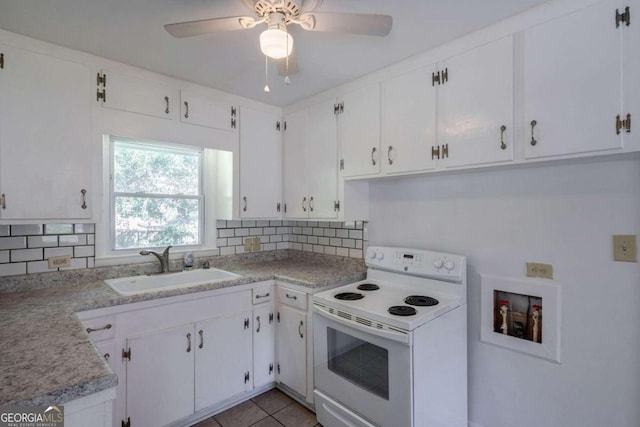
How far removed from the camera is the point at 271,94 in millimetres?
2664

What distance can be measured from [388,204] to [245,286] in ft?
4.20

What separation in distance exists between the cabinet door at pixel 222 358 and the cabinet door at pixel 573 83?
213 centimetres

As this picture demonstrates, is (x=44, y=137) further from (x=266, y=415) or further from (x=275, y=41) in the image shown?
(x=266, y=415)

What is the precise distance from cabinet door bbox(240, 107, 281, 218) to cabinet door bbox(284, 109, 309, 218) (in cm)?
10

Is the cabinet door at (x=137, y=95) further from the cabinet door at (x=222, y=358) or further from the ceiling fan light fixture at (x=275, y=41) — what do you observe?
the cabinet door at (x=222, y=358)

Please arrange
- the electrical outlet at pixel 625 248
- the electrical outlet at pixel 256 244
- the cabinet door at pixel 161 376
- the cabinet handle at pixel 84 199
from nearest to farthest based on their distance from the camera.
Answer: the electrical outlet at pixel 625 248 < the cabinet door at pixel 161 376 < the cabinet handle at pixel 84 199 < the electrical outlet at pixel 256 244

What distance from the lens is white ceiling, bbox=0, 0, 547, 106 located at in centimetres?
150

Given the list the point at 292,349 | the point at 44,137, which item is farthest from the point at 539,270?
the point at 44,137

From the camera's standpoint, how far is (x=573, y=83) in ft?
4.75

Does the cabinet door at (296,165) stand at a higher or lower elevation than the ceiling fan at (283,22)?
lower

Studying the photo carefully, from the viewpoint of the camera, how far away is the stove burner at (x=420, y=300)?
72.6 inches

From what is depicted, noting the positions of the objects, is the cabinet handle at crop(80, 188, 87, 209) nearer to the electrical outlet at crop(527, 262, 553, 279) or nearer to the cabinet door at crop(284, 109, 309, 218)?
the cabinet door at crop(284, 109, 309, 218)

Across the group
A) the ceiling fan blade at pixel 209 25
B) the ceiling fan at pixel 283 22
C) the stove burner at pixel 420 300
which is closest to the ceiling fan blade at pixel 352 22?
the ceiling fan at pixel 283 22

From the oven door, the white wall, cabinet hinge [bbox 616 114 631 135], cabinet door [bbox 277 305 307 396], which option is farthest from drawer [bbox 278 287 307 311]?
cabinet hinge [bbox 616 114 631 135]
